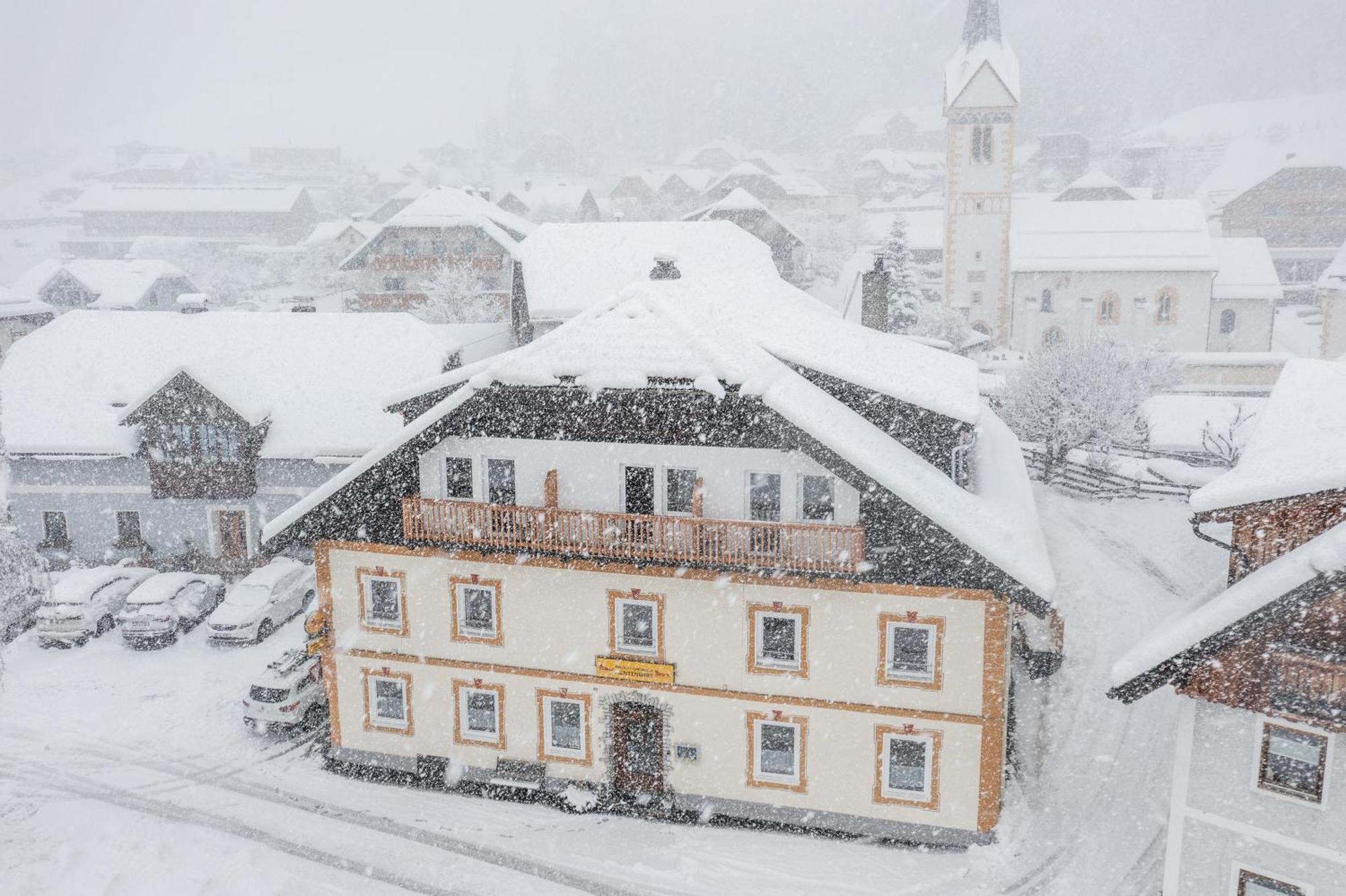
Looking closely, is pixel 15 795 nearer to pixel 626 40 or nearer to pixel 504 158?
pixel 504 158

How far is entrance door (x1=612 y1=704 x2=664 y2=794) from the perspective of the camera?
1891cm

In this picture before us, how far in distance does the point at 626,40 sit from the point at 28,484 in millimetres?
145016

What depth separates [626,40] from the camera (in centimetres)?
15750

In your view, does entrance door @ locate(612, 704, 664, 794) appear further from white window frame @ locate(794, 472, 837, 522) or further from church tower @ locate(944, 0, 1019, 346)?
church tower @ locate(944, 0, 1019, 346)

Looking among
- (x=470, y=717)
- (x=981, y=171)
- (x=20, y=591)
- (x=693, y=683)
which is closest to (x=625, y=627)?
(x=693, y=683)

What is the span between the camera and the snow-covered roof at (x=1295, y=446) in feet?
41.3

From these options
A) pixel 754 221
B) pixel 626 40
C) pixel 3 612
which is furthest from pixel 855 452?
pixel 626 40

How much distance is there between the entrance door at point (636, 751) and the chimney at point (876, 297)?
17.9 metres

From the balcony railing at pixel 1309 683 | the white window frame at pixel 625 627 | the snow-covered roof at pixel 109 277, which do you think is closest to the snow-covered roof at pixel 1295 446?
the balcony railing at pixel 1309 683

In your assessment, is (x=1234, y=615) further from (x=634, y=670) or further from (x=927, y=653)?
(x=634, y=670)

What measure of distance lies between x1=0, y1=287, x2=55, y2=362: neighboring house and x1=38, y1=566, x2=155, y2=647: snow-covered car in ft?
130

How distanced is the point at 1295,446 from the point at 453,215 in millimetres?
54744

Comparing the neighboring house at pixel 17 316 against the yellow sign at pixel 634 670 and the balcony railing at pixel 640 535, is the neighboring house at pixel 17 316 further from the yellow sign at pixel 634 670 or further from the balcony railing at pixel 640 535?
the yellow sign at pixel 634 670

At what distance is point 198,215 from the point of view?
98625mm
